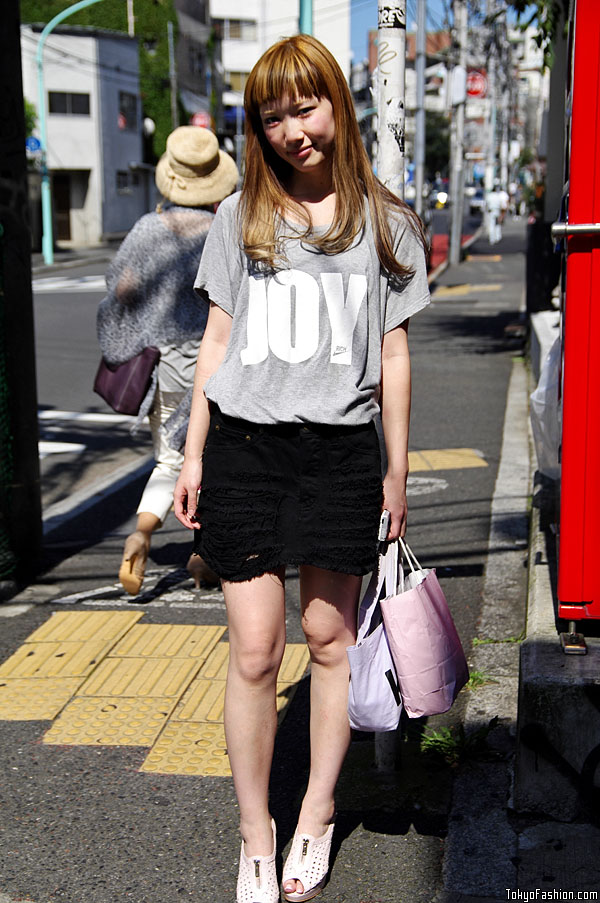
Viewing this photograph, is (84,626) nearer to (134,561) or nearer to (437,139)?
(134,561)

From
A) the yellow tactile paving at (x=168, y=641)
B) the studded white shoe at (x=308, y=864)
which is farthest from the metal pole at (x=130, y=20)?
the studded white shoe at (x=308, y=864)

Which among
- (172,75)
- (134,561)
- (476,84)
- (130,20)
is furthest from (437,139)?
(134,561)

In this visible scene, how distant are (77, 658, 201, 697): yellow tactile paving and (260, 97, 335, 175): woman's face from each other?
2067mm

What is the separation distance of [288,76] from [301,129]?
0.38 feet

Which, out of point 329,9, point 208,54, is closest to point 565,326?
point 208,54

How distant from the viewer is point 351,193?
100 inches

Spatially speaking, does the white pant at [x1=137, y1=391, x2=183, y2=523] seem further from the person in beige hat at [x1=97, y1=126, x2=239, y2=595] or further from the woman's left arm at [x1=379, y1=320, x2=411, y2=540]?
the woman's left arm at [x1=379, y1=320, x2=411, y2=540]

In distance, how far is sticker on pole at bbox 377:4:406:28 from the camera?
10.8 feet

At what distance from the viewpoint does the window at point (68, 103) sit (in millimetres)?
45625

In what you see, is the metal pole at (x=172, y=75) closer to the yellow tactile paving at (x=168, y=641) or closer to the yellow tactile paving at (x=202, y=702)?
the yellow tactile paving at (x=168, y=641)

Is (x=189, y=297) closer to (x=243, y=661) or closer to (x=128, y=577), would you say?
(x=128, y=577)

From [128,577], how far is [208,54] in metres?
65.6

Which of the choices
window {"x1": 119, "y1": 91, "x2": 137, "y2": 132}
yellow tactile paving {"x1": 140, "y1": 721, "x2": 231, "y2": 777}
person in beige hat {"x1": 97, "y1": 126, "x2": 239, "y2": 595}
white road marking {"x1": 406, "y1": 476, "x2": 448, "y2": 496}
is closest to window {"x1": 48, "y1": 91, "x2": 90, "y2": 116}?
window {"x1": 119, "y1": 91, "x2": 137, "y2": 132}

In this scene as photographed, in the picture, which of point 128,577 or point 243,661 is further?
point 128,577
